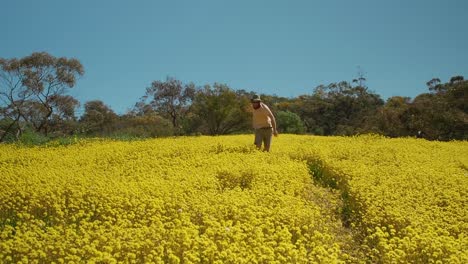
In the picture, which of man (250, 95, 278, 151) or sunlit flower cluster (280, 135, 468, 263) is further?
man (250, 95, 278, 151)

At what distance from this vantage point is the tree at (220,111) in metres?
37.7

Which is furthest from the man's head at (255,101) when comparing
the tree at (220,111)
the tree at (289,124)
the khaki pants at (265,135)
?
the tree at (289,124)

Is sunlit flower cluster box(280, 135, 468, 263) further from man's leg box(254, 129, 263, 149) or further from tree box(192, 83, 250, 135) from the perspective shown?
tree box(192, 83, 250, 135)

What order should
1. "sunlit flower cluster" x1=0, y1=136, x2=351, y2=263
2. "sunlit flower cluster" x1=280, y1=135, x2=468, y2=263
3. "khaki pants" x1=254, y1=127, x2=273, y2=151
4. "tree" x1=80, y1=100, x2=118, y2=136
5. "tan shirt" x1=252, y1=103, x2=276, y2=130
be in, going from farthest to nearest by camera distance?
1. "tree" x1=80, y1=100, x2=118, y2=136
2. "khaki pants" x1=254, y1=127, x2=273, y2=151
3. "tan shirt" x1=252, y1=103, x2=276, y2=130
4. "sunlit flower cluster" x1=280, y1=135, x2=468, y2=263
5. "sunlit flower cluster" x1=0, y1=136, x2=351, y2=263

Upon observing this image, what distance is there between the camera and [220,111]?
3772cm

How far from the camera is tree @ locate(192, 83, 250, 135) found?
37.7m

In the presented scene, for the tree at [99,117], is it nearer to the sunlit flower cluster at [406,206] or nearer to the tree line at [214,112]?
the tree line at [214,112]

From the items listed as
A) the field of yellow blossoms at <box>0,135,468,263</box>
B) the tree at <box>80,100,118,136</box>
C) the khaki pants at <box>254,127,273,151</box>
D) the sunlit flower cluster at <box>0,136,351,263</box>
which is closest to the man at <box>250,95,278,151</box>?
the khaki pants at <box>254,127,273,151</box>

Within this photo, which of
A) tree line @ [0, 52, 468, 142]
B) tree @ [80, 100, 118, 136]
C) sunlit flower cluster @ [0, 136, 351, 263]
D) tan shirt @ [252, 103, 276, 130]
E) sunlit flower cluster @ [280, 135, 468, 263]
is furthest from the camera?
tree @ [80, 100, 118, 136]

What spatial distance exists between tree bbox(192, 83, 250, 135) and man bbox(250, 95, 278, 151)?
935 inches

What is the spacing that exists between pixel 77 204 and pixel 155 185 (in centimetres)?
146

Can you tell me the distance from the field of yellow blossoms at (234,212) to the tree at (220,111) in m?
26.0

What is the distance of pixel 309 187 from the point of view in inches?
353

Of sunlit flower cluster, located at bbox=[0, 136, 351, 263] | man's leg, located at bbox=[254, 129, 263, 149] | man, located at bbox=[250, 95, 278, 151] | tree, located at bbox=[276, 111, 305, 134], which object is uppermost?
tree, located at bbox=[276, 111, 305, 134]
